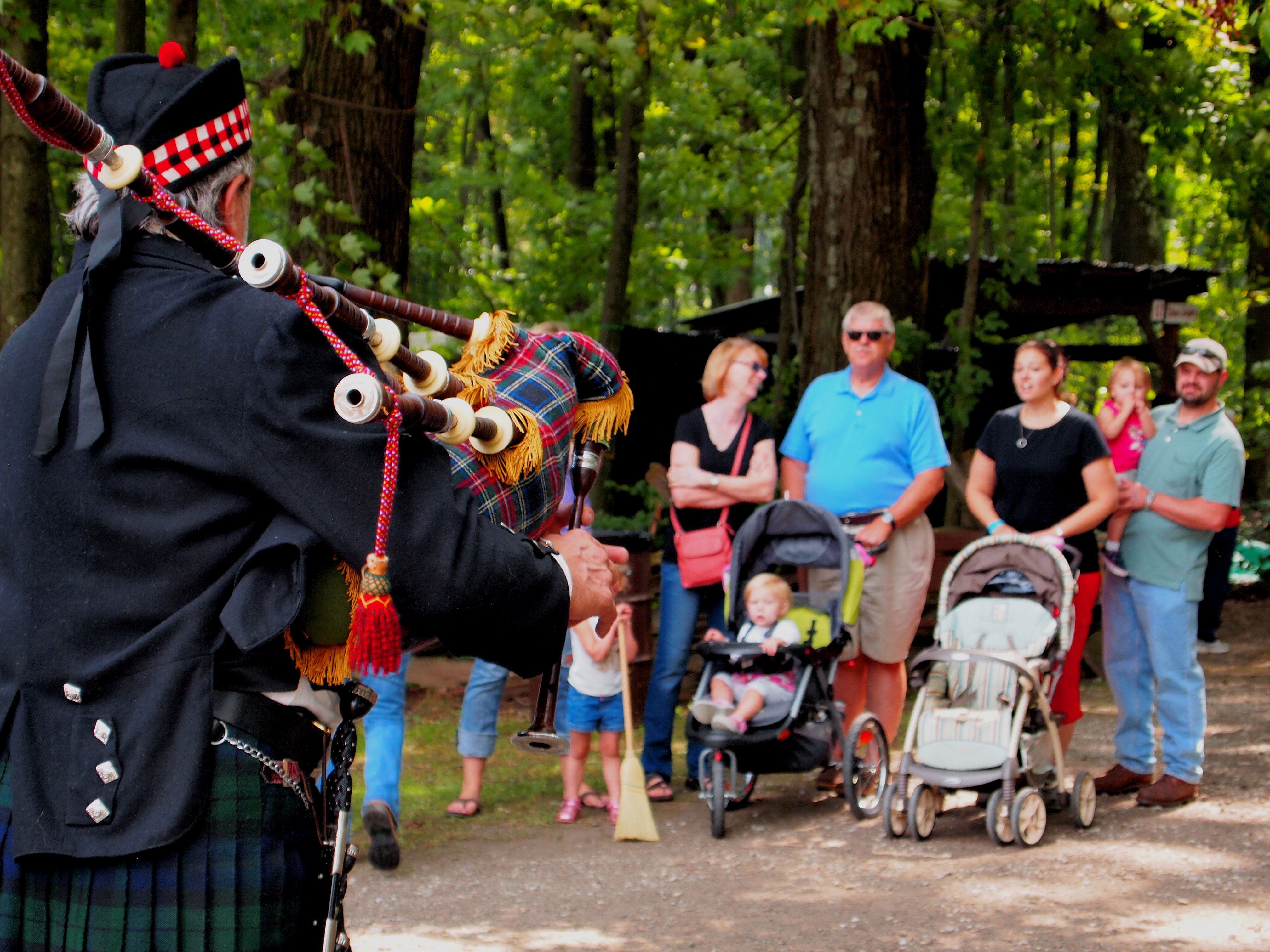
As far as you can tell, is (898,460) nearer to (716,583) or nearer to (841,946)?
(716,583)

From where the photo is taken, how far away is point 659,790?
6.56 metres

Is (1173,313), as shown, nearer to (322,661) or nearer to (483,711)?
(483,711)

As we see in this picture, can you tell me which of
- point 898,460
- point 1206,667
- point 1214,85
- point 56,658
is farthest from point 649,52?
point 56,658

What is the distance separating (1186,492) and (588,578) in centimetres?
469

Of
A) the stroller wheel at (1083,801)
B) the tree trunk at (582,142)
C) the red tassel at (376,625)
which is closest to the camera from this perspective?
the red tassel at (376,625)

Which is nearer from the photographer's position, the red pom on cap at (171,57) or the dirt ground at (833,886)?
the red pom on cap at (171,57)

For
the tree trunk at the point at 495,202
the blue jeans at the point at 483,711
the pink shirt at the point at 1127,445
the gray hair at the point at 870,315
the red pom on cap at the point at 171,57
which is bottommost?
the blue jeans at the point at 483,711

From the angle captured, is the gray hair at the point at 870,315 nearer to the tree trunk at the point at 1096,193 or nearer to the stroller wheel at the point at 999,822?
the stroller wheel at the point at 999,822

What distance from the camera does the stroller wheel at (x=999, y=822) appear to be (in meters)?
5.48


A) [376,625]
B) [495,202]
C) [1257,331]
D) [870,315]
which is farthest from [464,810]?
[495,202]

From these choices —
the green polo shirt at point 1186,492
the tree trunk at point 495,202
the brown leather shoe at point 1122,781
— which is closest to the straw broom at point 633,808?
the brown leather shoe at point 1122,781

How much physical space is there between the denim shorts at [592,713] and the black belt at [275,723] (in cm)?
415

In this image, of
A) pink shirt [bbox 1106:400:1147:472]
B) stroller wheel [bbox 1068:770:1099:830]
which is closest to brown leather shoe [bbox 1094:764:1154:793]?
stroller wheel [bbox 1068:770:1099:830]

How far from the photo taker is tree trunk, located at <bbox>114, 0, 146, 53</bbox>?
5820 mm
